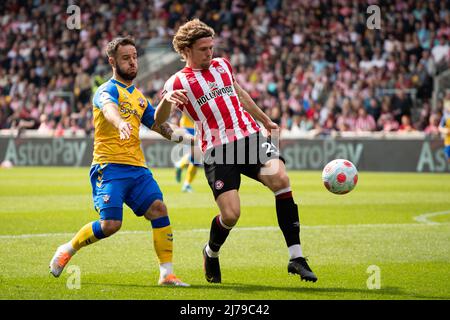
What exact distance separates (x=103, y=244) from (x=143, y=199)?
9.14 ft

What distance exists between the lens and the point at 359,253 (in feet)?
29.8

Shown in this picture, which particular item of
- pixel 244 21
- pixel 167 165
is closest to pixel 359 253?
pixel 167 165

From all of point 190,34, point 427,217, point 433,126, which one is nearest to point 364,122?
point 433,126

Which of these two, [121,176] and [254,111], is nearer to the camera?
[121,176]

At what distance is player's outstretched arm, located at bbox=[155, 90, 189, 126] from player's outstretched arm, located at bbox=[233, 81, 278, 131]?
571 millimetres

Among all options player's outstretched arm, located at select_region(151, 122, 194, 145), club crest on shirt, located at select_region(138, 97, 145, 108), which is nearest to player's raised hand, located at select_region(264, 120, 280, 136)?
player's outstretched arm, located at select_region(151, 122, 194, 145)

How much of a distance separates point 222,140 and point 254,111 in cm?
40

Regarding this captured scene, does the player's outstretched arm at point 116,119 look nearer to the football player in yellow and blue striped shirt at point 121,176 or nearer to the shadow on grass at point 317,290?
the football player in yellow and blue striped shirt at point 121,176

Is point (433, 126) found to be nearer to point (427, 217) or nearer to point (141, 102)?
point (427, 217)

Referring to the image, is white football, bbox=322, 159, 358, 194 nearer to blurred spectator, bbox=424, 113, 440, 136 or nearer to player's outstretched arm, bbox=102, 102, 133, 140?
player's outstretched arm, bbox=102, 102, 133, 140

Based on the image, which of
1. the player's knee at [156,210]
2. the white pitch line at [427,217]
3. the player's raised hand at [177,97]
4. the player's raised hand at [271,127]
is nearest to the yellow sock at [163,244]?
the player's knee at [156,210]

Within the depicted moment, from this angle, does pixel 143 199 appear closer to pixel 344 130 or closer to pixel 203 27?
pixel 203 27

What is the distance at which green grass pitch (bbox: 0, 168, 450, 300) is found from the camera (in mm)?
6879

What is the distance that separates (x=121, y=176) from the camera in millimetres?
7285
